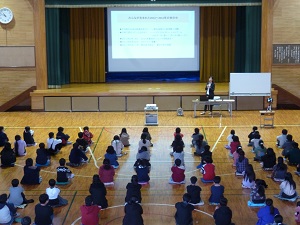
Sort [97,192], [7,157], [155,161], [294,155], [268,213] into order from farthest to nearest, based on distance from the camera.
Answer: [155,161], [7,157], [294,155], [97,192], [268,213]

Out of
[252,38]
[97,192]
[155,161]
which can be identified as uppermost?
[252,38]

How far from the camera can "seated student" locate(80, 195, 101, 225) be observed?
10.3 metres

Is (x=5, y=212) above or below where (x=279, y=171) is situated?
below

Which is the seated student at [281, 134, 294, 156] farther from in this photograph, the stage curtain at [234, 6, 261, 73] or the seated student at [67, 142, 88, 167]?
the stage curtain at [234, 6, 261, 73]

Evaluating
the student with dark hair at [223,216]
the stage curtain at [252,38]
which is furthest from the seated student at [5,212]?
the stage curtain at [252,38]

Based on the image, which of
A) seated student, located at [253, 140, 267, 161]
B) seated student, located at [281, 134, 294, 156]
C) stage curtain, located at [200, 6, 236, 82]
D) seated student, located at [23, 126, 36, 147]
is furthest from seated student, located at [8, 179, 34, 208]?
stage curtain, located at [200, 6, 236, 82]

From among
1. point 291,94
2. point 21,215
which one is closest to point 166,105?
point 291,94

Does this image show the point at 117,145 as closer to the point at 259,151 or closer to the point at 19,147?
the point at 19,147

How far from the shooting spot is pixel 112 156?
Answer: 1438cm

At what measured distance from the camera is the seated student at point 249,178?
40.8 ft

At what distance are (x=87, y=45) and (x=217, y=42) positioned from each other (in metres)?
6.17

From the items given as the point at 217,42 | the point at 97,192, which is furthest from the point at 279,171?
the point at 217,42

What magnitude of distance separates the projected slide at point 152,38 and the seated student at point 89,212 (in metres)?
16.3

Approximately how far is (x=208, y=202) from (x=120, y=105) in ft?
38.7
